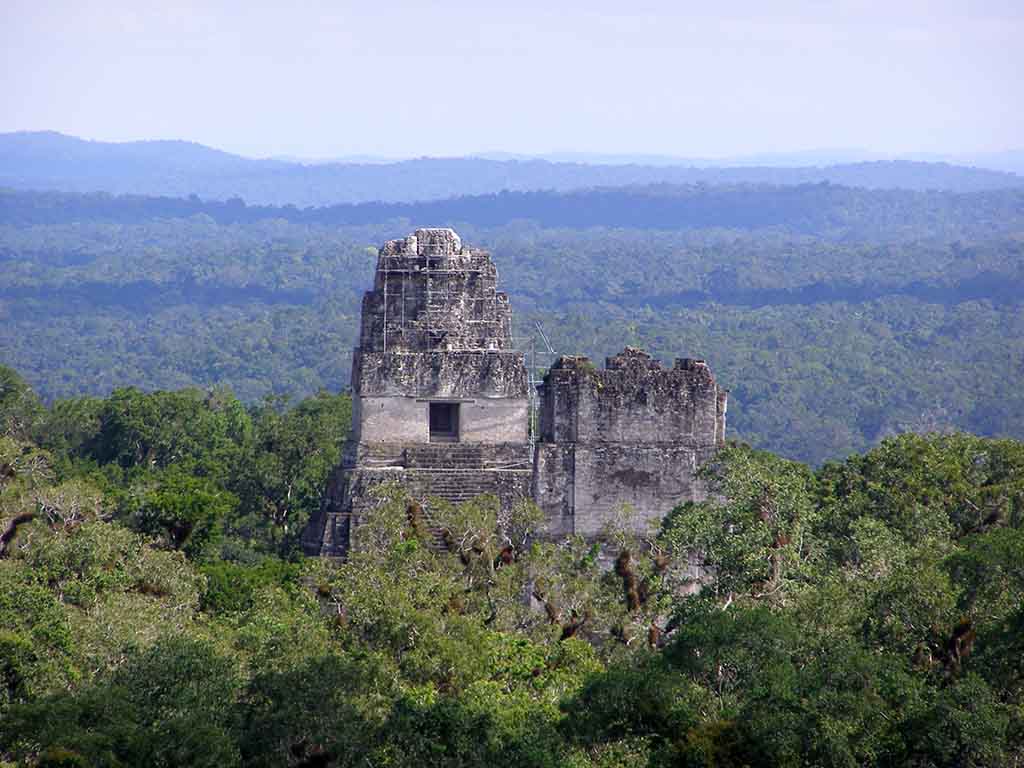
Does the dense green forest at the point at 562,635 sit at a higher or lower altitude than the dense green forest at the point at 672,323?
higher

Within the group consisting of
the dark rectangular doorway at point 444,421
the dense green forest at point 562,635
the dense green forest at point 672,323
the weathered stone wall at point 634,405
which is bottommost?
the dense green forest at point 672,323

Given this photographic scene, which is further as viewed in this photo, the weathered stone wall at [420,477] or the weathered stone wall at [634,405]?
the weathered stone wall at [634,405]

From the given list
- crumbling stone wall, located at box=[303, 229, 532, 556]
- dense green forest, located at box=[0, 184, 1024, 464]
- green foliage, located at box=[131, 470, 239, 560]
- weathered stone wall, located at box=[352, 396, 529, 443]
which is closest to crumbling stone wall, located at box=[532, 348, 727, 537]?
crumbling stone wall, located at box=[303, 229, 532, 556]

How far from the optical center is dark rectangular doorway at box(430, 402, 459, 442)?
3238 centimetres

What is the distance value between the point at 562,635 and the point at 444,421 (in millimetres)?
6711

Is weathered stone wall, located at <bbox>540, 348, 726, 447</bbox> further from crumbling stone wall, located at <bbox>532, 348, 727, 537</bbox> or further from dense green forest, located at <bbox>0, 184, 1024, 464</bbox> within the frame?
dense green forest, located at <bbox>0, 184, 1024, 464</bbox>

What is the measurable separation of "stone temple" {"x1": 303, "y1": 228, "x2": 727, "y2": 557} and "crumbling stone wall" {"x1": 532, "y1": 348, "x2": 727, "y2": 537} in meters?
0.01

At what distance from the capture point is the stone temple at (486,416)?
31.0 meters

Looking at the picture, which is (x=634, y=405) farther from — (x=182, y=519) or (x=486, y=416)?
(x=182, y=519)

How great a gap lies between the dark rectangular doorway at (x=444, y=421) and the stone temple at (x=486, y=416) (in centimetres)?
2

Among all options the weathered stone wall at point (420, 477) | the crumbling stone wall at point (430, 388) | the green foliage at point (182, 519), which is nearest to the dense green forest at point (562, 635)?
the weathered stone wall at point (420, 477)

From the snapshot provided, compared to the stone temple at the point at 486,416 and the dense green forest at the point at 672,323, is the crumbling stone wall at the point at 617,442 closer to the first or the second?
the stone temple at the point at 486,416

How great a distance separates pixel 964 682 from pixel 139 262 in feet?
587

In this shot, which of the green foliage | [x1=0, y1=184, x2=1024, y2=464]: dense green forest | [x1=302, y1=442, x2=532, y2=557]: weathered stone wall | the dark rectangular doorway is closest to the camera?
[x1=302, y1=442, x2=532, y2=557]: weathered stone wall
